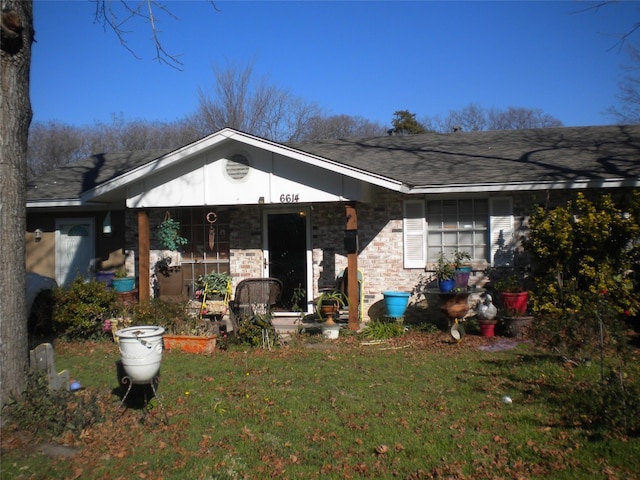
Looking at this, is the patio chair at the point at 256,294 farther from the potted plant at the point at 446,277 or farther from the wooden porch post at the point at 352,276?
the potted plant at the point at 446,277

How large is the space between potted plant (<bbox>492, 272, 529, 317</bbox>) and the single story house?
839 mm

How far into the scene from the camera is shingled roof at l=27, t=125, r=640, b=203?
10.2 metres

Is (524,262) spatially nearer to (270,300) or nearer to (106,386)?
(270,300)

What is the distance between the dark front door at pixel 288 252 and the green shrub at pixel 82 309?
3.45 meters

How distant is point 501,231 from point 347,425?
21.8 ft

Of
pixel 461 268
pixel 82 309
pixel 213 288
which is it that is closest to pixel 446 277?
pixel 461 268

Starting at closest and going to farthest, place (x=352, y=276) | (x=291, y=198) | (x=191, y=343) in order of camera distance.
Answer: (x=191, y=343), (x=352, y=276), (x=291, y=198)

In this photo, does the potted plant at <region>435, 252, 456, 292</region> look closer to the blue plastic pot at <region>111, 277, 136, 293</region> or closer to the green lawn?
the green lawn

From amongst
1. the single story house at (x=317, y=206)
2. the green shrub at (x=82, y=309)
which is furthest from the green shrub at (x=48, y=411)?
the single story house at (x=317, y=206)

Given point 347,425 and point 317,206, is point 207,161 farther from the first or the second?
point 347,425

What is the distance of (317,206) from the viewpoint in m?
11.9

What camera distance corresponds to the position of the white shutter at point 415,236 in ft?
36.8

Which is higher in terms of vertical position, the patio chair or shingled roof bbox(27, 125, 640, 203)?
shingled roof bbox(27, 125, 640, 203)

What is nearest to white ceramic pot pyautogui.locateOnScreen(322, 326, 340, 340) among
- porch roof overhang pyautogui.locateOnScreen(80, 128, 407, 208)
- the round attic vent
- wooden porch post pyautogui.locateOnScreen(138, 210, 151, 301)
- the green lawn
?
the green lawn
